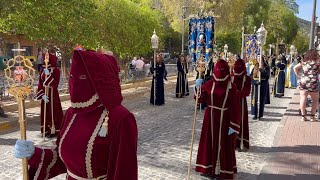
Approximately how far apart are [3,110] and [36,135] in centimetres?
246

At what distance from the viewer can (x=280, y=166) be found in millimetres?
6328

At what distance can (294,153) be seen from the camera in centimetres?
715

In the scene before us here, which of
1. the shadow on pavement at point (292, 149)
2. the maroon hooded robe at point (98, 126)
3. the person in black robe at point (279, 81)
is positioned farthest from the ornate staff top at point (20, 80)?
the person in black robe at point (279, 81)

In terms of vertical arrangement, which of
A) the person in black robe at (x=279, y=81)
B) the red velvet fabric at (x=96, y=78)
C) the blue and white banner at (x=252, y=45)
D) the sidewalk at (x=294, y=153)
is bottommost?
the sidewalk at (x=294, y=153)

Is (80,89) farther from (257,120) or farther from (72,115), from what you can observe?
(257,120)

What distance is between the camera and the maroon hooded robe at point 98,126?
240cm

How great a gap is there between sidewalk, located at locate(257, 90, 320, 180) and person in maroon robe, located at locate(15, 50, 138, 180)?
3.87m

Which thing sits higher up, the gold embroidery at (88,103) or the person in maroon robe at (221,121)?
the gold embroidery at (88,103)

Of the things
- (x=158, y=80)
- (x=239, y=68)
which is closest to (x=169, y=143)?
(x=239, y=68)

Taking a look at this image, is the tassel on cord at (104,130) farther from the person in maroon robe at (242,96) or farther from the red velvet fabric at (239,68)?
the red velvet fabric at (239,68)

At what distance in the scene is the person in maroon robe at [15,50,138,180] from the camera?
7.88 ft

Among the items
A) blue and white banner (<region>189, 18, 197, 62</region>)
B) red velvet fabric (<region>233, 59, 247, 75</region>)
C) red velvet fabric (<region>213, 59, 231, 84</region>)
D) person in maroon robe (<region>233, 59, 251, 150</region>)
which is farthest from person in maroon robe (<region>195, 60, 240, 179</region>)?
blue and white banner (<region>189, 18, 197, 62</region>)

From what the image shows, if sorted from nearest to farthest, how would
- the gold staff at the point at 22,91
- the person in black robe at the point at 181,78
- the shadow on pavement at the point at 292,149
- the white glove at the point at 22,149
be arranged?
the white glove at the point at 22,149 → the gold staff at the point at 22,91 → the shadow on pavement at the point at 292,149 → the person in black robe at the point at 181,78

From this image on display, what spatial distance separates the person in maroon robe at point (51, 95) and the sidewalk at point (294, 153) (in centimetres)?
500
